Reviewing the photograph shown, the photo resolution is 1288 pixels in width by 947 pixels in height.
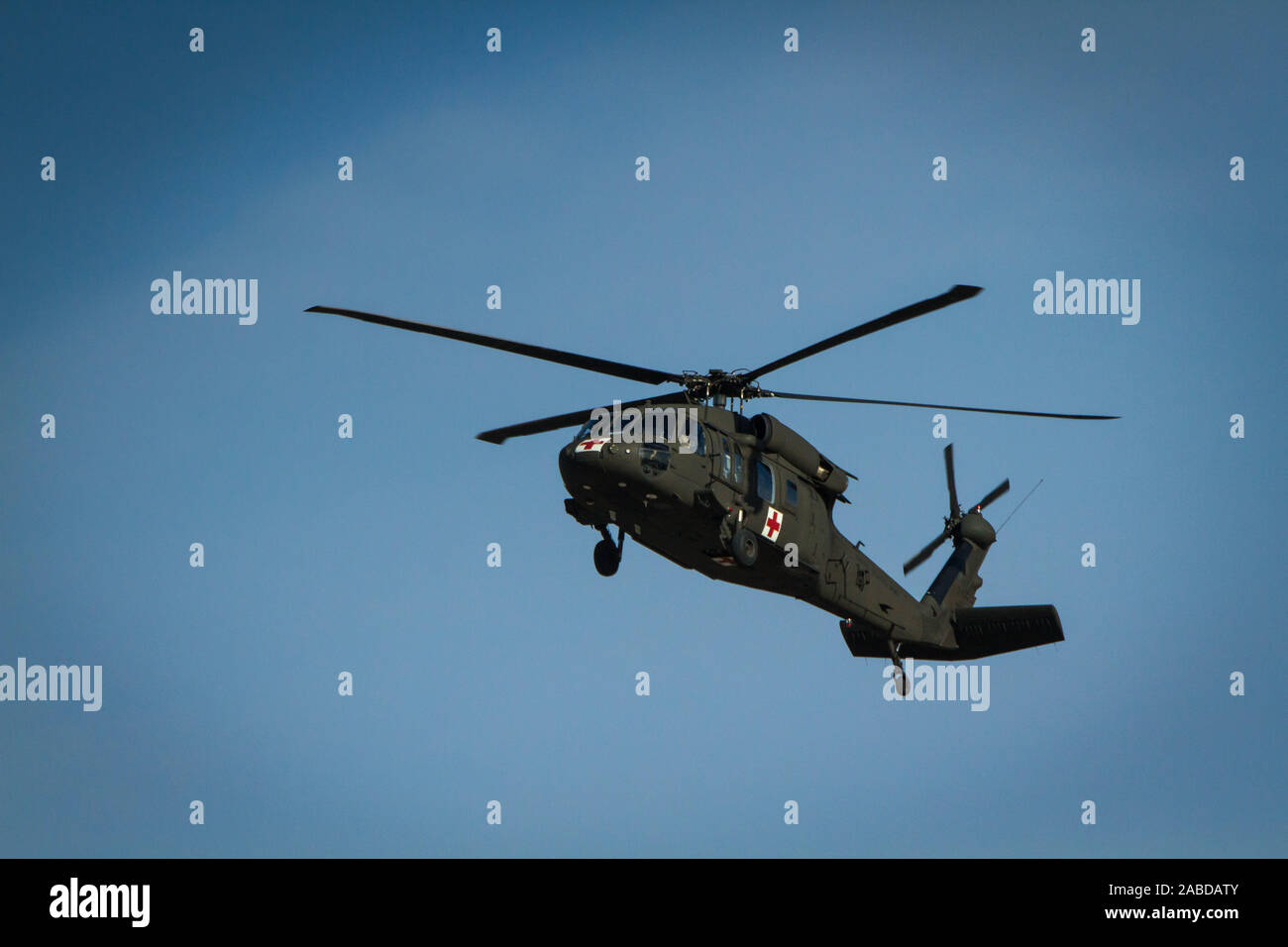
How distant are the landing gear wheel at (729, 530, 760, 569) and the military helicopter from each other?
0.02 meters

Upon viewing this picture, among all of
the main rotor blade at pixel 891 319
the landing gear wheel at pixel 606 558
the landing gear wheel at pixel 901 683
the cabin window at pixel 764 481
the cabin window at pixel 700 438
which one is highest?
the main rotor blade at pixel 891 319

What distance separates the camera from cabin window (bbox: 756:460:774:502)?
3312 centimetres

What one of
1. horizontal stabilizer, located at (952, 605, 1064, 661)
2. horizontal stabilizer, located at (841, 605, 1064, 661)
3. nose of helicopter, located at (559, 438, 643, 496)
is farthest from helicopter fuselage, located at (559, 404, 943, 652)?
horizontal stabilizer, located at (952, 605, 1064, 661)

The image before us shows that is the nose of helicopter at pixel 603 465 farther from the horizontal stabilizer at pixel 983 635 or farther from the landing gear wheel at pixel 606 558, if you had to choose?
the horizontal stabilizer at pixel 983 635

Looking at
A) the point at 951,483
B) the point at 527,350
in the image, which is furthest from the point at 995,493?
the point at 527,350

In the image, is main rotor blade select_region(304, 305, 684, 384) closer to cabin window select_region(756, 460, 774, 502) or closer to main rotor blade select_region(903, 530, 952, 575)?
cabin window select_region(756, 460, 774, 502)

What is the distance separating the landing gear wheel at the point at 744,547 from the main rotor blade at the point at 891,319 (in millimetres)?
3424

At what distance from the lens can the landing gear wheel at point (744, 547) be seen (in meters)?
32.3

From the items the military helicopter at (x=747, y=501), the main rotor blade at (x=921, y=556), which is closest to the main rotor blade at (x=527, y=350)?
the military helicopter at (x=747, y=501)

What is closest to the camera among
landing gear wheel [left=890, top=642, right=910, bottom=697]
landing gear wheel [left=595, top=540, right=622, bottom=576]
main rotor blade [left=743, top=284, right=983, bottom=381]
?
main rotor blade [left=743, top=284, right=983, bottom=381]

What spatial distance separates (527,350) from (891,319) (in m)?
6.93
